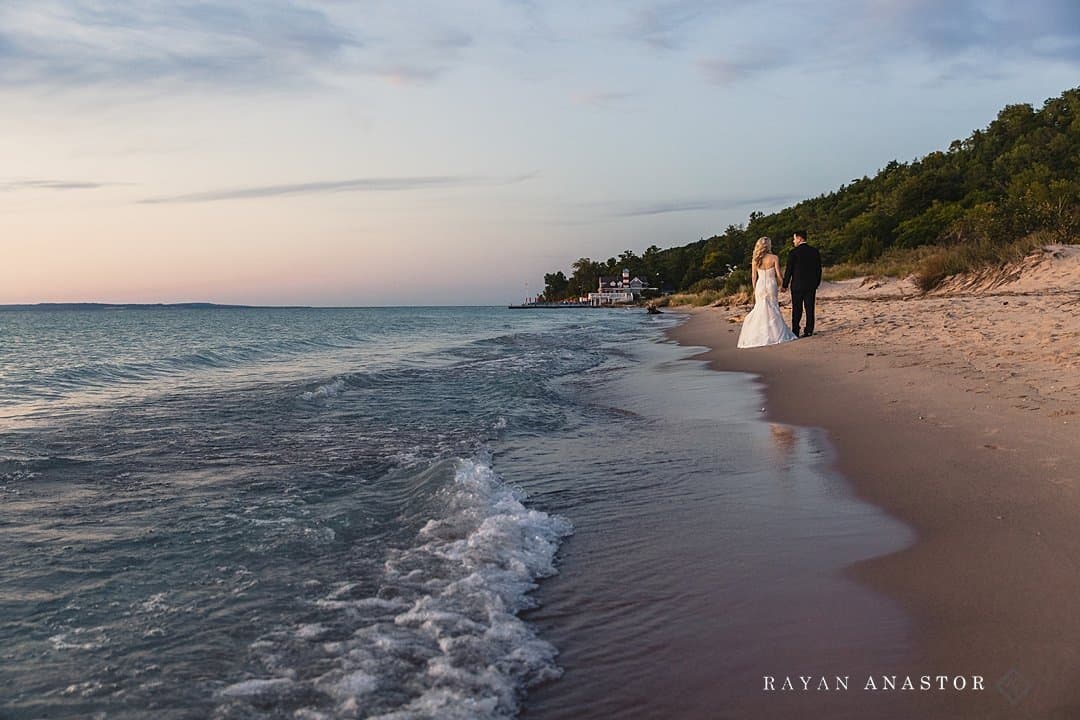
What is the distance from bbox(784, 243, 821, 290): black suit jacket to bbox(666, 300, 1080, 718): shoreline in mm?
5900

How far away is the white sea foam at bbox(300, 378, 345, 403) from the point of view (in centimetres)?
1121

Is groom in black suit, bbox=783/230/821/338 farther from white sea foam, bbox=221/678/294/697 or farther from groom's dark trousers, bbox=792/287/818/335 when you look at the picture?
white sea foam, bbox=221/678/294/697

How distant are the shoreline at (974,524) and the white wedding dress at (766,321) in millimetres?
6019

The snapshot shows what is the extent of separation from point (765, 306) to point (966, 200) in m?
52.6

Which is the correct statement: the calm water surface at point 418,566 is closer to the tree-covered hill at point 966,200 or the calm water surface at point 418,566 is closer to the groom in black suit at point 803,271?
the groom in black suit at point 803,271

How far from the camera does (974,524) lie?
380 centimetres

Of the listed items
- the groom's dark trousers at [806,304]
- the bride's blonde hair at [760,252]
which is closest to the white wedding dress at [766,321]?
the bride's blonde hair at [760,252]

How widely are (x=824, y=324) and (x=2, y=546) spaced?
16325mm

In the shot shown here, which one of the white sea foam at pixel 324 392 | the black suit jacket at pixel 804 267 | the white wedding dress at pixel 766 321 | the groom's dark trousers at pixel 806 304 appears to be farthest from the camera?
the groom's dark trousers at pixel 806 304

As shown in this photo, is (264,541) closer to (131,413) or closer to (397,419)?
(397,419)

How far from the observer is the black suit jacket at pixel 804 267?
13969 millimetres

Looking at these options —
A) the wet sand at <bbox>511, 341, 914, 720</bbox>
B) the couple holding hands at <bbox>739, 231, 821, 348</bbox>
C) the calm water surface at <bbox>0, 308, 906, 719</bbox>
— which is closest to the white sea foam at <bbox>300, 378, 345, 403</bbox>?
the calm water surface at <bbox>0, 308, 906, 719</bbox>

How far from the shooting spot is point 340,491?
541cm

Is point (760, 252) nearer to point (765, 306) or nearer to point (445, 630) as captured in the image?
point (765, 306)
